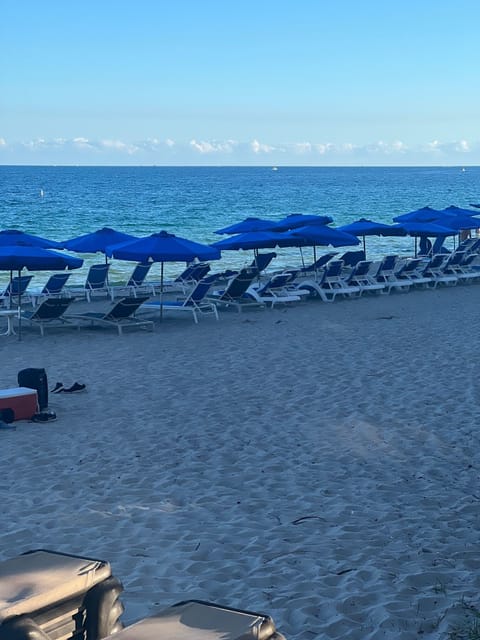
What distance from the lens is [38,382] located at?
796 cm

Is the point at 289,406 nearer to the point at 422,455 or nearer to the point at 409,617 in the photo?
the point at 422,455

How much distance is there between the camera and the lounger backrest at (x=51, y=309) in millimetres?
12352

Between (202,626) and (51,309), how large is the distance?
10316mm

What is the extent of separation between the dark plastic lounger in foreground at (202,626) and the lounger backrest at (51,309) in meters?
10.1

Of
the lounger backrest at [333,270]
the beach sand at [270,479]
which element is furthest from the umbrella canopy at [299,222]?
the beach sand at [270,479]

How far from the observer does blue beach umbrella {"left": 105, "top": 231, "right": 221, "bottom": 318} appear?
41.9 ft

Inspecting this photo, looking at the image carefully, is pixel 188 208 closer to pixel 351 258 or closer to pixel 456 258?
pixel 456 258

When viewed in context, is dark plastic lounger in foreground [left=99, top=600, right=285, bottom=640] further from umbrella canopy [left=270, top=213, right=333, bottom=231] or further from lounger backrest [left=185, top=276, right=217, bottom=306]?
umbrella canopy [left=270, top=213, right=333, bottom=231]

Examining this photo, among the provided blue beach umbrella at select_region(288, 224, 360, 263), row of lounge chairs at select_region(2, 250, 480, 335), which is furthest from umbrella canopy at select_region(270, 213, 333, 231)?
blue beach umbrella at select_region(288, 224, 360, 263)

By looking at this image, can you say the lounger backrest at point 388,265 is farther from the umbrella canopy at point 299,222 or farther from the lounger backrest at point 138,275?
the lounger backrest at point 138,275

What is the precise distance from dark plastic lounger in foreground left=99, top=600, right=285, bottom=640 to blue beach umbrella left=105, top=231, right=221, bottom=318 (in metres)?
10.2

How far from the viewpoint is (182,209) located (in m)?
64.9

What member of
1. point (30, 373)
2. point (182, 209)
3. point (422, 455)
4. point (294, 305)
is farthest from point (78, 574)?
point (182, 209)

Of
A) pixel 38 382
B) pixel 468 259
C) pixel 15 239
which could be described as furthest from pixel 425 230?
pixel 38 382
